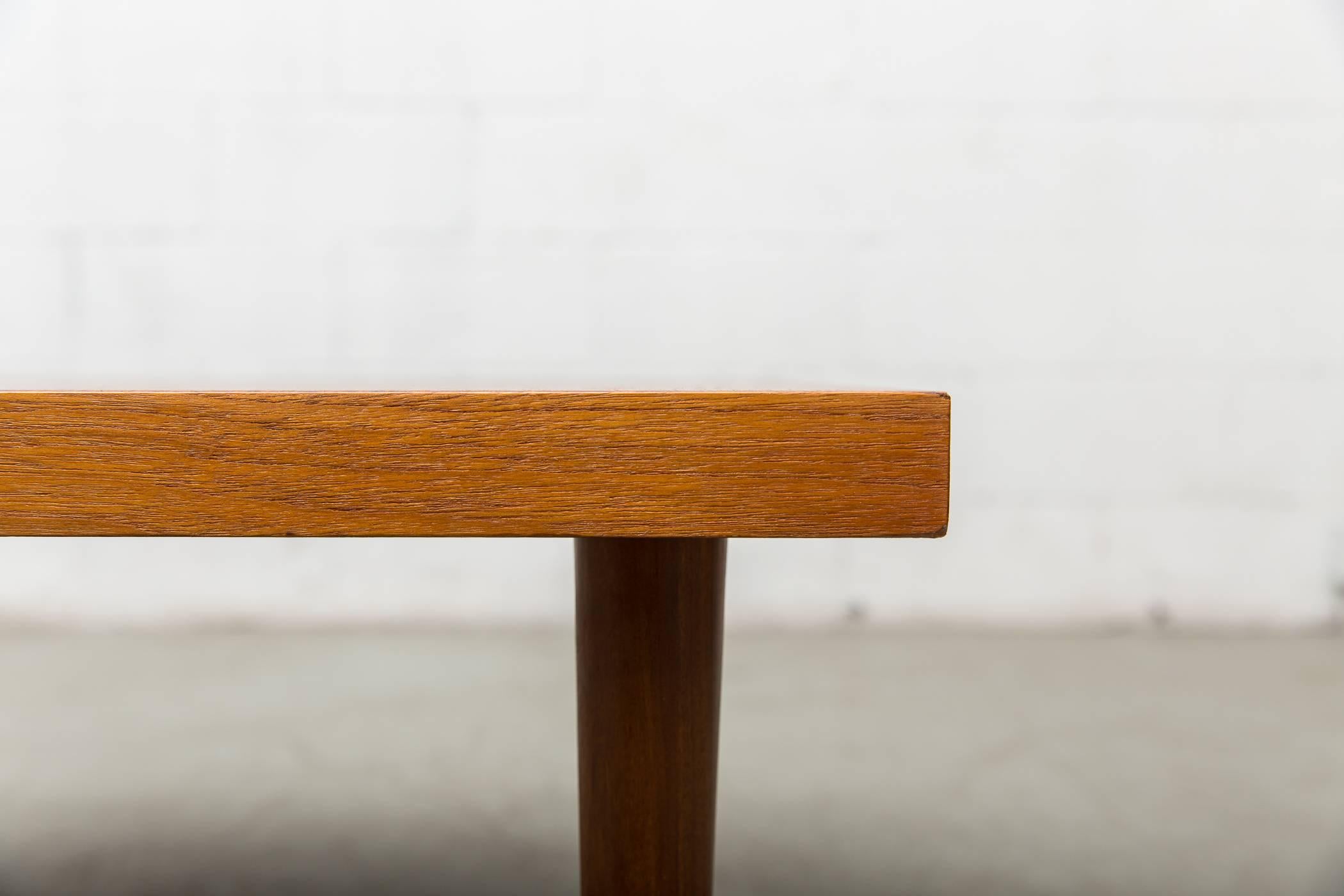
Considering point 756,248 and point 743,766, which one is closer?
point 743,766

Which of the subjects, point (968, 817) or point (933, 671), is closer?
point (968, 817)

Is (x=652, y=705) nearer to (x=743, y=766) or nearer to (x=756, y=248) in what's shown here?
(x=743, y=766)

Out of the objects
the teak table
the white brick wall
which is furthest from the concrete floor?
the teak table

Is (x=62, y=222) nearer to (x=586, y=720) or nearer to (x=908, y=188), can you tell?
(x=908, y=188)

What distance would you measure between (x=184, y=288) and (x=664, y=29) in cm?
91

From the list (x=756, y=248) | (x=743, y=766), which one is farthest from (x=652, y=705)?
(x=756, y=248)

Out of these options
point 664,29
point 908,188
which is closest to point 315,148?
point 664,29

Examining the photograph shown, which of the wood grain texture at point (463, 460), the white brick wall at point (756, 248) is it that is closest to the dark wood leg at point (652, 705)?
the wood grain texture at point (463, 460)

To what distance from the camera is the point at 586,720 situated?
733 mm

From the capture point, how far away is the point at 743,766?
1276mm

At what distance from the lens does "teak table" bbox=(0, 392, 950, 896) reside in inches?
17.7

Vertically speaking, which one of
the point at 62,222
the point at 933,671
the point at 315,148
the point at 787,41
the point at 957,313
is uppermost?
the point at 787,41

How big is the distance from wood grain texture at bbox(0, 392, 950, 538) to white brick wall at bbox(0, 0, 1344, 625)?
58.1 inches

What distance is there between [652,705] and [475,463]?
30 centimetres
